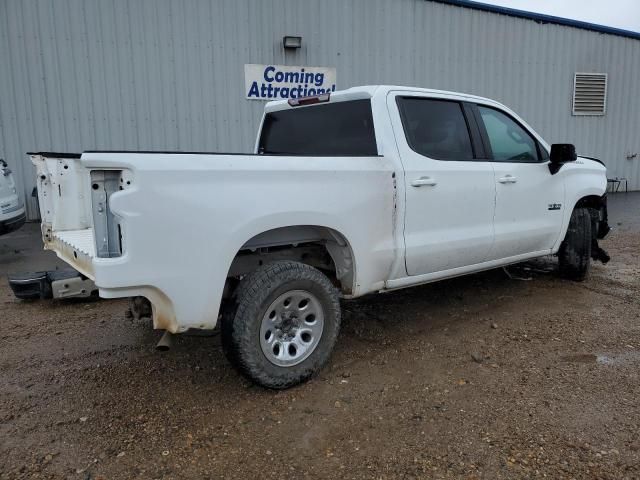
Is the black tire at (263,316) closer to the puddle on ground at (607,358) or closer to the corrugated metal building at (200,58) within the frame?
the puddle on ground at (607,358)

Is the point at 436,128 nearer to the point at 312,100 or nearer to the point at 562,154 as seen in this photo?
the point at 312,100

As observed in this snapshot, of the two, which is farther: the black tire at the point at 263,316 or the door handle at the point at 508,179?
the door handle at the point at 508,179

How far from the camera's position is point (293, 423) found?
2979 millimetres

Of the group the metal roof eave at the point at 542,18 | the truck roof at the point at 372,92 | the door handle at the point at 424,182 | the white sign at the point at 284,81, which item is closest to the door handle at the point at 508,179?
the truck roof at the point at 372,92

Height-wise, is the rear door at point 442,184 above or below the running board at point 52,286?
above

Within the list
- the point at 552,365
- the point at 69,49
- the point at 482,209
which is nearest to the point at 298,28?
the point at 69,49

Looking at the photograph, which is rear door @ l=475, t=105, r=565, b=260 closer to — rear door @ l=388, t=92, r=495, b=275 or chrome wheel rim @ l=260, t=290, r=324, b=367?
rear door @ l=388, t=92, r=495, b=275

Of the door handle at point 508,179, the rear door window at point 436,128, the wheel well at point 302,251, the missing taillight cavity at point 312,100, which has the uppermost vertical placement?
the missing taillight cavity at point 312,100

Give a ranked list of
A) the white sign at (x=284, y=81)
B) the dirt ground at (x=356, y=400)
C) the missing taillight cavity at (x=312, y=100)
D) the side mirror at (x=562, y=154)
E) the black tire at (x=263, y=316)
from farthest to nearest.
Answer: the white sign at (x=284, y=81) → the side mirror at (x=562, y=154) → the missing taillight cavity at (x=312, y=100) → the black tire at (x=263, y=316) → the dirt ground at (x=356, y=400)

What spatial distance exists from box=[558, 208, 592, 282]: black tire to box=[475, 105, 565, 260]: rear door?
440 millimetres

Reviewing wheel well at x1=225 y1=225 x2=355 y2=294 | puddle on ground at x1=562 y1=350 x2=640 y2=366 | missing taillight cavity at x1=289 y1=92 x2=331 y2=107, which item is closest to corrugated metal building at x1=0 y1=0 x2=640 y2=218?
missing taillight cavity at x1=289 y1=92 x2=331 y2=107

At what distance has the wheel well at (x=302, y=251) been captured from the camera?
135 inches

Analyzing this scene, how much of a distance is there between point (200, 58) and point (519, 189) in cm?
703

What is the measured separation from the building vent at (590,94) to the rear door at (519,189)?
32.7 ft
